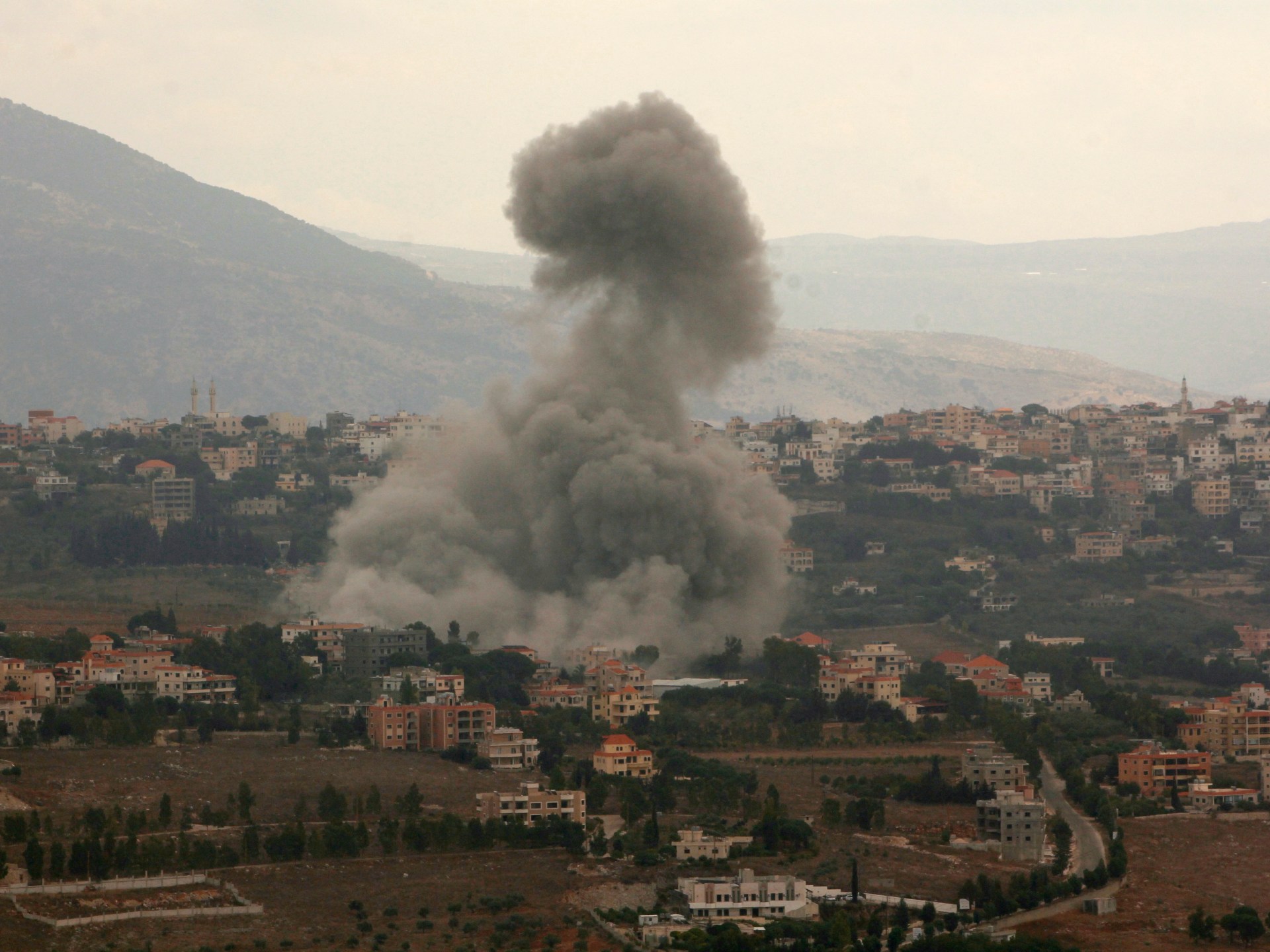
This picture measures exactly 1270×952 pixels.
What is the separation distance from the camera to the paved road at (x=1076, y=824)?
4422 cm

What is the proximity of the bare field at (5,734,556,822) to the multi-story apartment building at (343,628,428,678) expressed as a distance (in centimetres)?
798

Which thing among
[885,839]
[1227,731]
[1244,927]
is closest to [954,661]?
[1227,731]

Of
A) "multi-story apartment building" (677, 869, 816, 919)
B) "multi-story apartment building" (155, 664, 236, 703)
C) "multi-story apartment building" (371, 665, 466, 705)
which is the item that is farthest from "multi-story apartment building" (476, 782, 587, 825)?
"multi-story apartment building" (155, 664, 236, 703)

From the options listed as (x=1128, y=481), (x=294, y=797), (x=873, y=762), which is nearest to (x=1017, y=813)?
(x=873, y=762)

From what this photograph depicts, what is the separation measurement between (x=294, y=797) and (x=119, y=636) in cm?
1643

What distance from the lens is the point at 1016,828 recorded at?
44875 mm

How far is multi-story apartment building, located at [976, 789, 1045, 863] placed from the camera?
4450cm

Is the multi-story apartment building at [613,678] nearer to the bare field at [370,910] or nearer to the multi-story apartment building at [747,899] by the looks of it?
the bare field at [370,910]

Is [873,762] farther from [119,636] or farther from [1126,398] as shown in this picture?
[1126,398]

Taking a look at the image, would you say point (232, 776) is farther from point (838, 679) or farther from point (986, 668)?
point (986, 668)

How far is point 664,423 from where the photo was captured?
213 ft

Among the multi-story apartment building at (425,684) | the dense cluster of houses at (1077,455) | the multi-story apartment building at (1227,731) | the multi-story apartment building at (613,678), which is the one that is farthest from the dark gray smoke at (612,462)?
the dense cluster of houses at (1077,455)

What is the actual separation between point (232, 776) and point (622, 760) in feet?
22.7

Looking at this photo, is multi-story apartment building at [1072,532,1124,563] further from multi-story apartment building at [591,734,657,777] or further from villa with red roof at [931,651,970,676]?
multi-story apartment building at [591,734,657,777]
